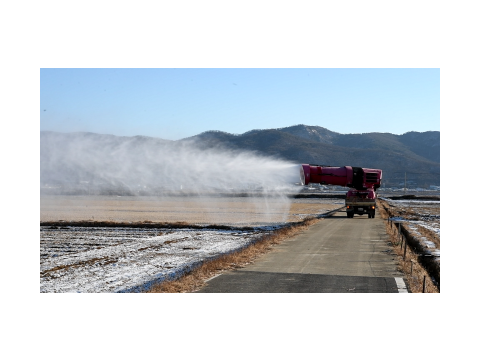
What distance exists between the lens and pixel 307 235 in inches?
1300

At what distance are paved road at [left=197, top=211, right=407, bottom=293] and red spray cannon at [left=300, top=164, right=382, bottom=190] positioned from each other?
13.7m

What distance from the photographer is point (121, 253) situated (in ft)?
80.4

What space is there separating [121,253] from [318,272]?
10.8m

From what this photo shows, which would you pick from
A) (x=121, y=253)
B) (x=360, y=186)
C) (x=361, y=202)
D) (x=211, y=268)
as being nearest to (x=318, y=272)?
(x=211, y=268)

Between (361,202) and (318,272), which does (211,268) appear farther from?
(361,202)

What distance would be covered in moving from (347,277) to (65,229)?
28.5m

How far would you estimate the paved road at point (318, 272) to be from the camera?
Result: 14.2 metres

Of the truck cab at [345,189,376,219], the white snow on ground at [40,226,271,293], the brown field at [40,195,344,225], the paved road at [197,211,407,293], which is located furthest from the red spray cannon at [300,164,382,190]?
the paved road at [197,211,407,293]

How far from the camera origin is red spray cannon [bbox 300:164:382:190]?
4031cm

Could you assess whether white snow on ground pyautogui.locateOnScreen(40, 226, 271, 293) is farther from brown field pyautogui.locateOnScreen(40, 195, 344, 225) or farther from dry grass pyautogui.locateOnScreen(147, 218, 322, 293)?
brown field pyautogui.locateOnScreen(40, 195, 344, 225)

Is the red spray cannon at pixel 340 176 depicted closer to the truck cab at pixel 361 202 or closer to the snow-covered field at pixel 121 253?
the truck cab at pixel 361 202

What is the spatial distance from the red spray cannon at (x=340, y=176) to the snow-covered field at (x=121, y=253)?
5.28 metres
